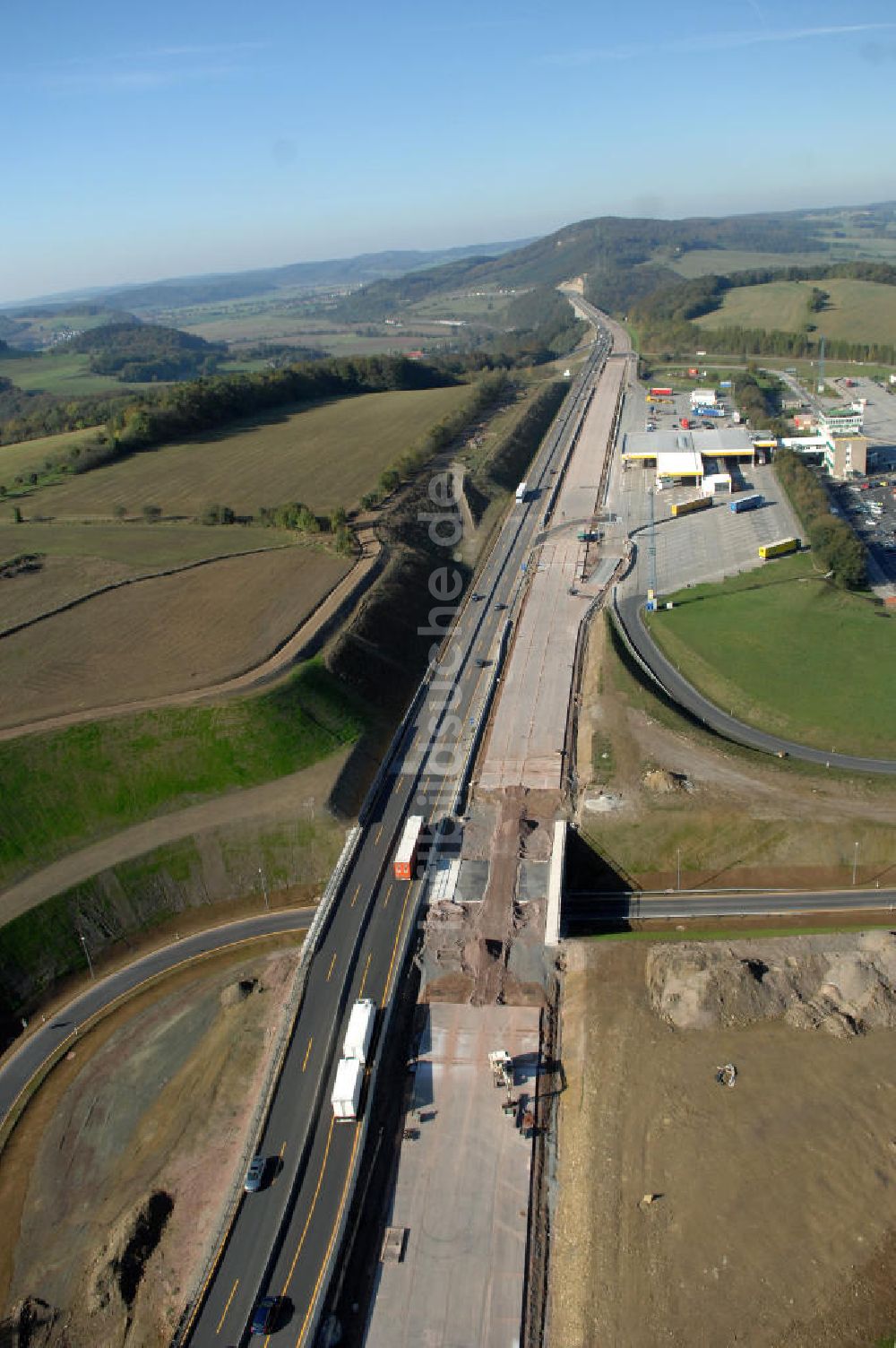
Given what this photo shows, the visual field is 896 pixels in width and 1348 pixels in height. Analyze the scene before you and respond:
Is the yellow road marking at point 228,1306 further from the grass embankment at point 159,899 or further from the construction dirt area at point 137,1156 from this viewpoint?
the grass embankment at point 159,899

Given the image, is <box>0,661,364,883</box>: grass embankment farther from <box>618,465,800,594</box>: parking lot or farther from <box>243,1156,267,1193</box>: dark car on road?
<box>618,465,800,594</box>: parking lot

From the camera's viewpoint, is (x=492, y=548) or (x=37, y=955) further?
(x=492, y=548)

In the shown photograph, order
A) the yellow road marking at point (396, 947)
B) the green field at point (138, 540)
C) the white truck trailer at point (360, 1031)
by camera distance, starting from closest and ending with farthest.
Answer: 1. the white truck trailer at point (360, 1031)
2. the yellow road marking at point (396, 947)
3. the green field at point (138, 540)

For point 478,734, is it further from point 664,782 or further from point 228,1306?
point 228,1306

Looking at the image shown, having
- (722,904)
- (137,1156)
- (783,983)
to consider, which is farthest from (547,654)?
(137,1156)

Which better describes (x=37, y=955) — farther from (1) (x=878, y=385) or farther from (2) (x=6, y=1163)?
(1) (x=878, y=385)

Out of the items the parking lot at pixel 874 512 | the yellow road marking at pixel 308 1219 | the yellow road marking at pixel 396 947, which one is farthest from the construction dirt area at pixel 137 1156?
the parking lot at pixel 874 512

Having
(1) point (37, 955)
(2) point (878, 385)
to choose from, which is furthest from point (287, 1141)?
(2) point (878, 385)
